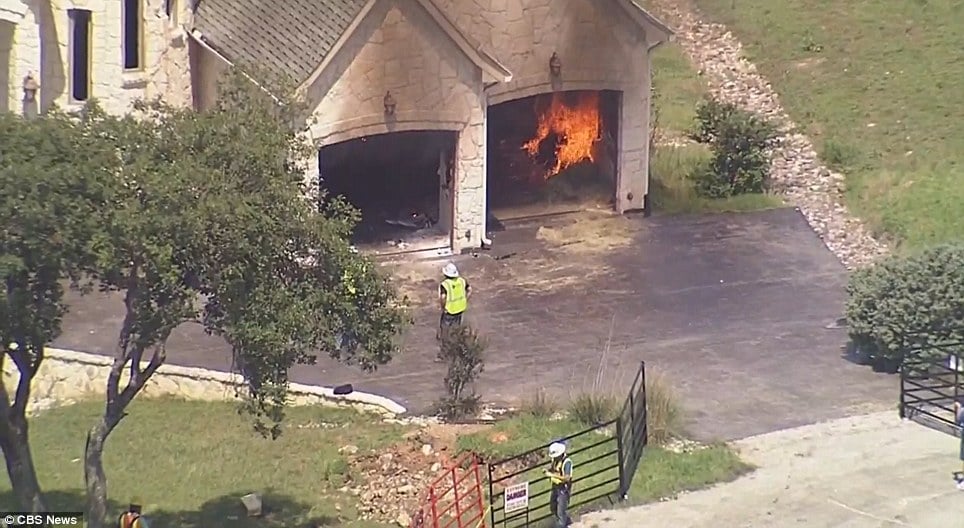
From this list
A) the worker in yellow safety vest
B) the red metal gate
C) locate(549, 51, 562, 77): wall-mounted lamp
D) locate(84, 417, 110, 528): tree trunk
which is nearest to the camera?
the worker in yellow safety vest

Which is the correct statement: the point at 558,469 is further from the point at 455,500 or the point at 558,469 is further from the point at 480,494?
the point at 455,500

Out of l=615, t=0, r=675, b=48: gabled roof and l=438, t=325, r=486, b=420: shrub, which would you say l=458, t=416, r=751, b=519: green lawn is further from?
l=615, t=0, r=675, b=48: gabled roof

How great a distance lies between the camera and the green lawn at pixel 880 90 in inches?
1340

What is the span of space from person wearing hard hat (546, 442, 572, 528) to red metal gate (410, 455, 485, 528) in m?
0.78

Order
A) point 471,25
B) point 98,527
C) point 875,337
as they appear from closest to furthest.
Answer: point 98,527 → point 875,337 → point 471,25

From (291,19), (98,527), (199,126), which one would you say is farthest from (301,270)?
(291,19)

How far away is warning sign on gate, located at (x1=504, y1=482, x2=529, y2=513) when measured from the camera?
1922 centimetres

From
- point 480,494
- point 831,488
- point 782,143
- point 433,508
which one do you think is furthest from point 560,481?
point 782,143

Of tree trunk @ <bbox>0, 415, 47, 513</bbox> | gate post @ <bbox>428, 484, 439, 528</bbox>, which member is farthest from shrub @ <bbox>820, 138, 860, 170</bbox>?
tree trunk @ <bbox>0, 415, 47, 513</bbox>

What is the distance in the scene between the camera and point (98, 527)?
61.2ft

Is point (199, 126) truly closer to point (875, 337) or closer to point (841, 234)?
point (875, 337)

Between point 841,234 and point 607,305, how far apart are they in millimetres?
6198

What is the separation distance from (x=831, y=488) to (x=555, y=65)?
13791 mm

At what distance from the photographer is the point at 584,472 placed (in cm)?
2100
